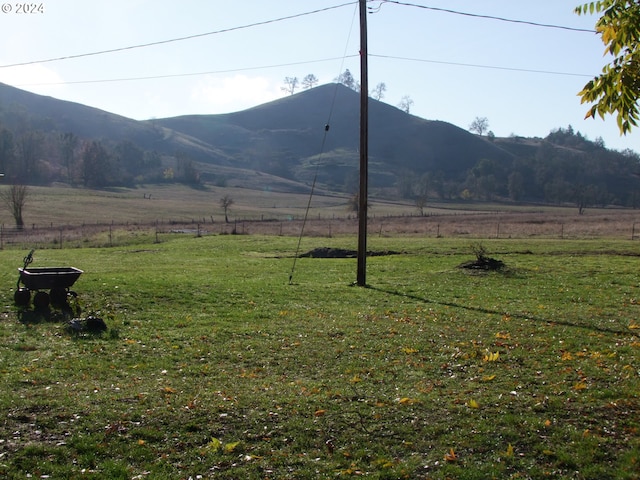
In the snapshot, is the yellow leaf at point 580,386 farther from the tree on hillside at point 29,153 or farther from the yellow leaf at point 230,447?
the tree on hillside at point 29,153

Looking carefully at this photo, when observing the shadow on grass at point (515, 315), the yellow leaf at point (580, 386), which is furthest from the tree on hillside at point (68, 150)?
the yellow leaf at point (580, 386)

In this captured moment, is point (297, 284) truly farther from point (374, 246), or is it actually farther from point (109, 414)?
point (374, 246)

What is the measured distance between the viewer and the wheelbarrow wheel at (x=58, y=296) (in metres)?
14.5

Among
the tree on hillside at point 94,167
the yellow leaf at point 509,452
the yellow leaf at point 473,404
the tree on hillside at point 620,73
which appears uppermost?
the tree on hillside at point 94,167

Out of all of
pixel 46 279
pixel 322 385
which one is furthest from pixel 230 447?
pixel 46 279

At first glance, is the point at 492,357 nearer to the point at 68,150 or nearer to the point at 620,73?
the point at 620,73

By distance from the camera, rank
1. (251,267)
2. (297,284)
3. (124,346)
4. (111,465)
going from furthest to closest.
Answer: (251,267), (297,284), (124,346), (111,465)

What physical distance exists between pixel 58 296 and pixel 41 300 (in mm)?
462

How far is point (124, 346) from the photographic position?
37.6ft

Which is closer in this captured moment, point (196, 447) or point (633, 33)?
point (633, 33)

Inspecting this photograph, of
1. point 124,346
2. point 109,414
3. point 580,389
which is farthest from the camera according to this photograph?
point 124,346

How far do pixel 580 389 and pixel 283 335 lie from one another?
616cm

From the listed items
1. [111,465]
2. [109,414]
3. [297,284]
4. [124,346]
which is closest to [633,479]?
[111,465]

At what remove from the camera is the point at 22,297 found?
14.5 meters
